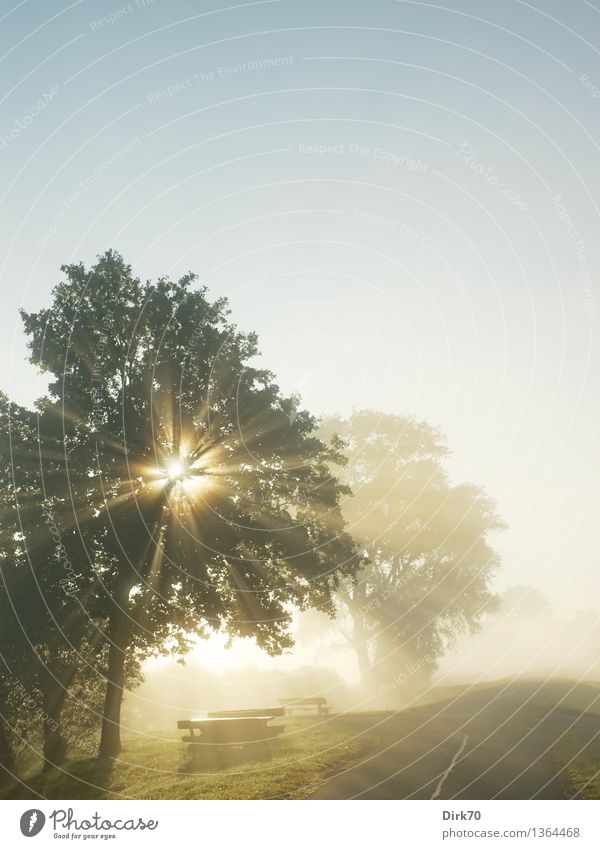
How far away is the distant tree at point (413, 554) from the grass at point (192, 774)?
27.0 m

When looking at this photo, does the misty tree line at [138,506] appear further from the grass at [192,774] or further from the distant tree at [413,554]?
the distant tree at [413,554]

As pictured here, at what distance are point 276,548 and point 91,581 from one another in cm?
809

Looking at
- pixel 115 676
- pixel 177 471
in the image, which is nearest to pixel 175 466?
pixel 177 471

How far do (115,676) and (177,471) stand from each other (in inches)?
354

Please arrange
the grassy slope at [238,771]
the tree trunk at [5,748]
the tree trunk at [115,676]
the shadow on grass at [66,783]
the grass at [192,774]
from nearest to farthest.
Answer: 1. the grassy slope at [238,771]
2. the grass at [192,774]
3. the shadow on grass at [66,783]
4. the tree trunk at [5,748]
5. the tree trunk at [115,676]

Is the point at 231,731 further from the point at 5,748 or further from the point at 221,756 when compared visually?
the point at 5,748

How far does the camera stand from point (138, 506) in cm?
2114

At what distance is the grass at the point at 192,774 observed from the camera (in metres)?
12.4

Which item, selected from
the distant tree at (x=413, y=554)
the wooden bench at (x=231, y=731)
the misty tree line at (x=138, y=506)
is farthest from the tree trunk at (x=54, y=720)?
the distant tree at (x=413, y=554)

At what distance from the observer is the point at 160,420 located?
74.7 ft
